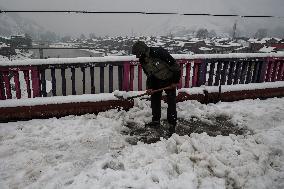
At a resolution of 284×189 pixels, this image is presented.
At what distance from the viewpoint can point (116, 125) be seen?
17.2ft

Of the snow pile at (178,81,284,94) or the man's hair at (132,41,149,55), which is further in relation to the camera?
the snow pile at (178,81,284,94)

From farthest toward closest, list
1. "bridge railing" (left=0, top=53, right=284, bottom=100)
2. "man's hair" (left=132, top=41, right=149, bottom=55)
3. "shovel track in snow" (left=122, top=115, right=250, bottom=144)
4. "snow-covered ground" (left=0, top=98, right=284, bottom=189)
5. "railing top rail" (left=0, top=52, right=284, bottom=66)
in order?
1. "bridge railing" (left=0, top=53, right=284, bottom=100)
2. "railing top rail" (left=0, top=52, right=284, bottom=66)
3. "shovel track in snow" (left=122, top=115, right=250, bottom=144)
4. "man's hair" (left=132, top=41, right=149, bottom=55)
5. "snow-covered ground" (left=0, top=98, right=284, bottom=189)

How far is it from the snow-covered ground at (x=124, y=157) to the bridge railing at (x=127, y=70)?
0.74m

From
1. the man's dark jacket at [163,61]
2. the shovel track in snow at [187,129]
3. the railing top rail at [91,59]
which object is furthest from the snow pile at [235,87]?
the man's dark jacket at [163,61]

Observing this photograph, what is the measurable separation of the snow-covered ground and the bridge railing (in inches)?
29.3

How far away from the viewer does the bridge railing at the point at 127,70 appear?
542cm

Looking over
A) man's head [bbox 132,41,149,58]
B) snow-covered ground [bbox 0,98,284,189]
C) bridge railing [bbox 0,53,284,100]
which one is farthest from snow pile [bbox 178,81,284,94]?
man's head [bbox 132,41,149,58]

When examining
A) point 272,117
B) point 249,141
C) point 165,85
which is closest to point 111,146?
point 165,85

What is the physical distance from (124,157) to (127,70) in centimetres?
237

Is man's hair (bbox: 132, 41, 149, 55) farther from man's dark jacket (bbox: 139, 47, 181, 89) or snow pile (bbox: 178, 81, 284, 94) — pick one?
snow pile (bbox: 178, 81, 284, 94)

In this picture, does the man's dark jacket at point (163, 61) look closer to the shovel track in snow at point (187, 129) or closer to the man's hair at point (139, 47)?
the man's hair at point (139, 47)

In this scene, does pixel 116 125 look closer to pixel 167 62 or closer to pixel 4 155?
pixel 167 62

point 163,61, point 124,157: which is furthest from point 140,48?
point 124,157

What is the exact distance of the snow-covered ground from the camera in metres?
3.58
